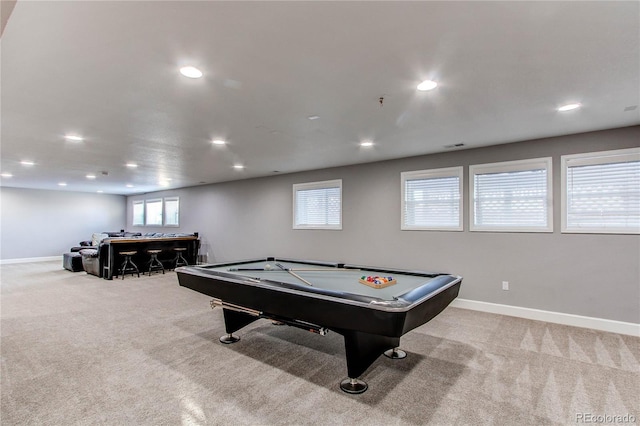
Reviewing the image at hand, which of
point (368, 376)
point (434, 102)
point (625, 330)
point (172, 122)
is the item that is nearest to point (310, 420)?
point (368, 376)

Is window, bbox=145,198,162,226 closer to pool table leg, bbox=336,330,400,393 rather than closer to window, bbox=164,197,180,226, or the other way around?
window, bbox=164,197,180,226

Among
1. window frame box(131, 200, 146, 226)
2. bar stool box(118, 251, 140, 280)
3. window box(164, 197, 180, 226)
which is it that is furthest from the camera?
window frame box(131, 200, 146, 226)

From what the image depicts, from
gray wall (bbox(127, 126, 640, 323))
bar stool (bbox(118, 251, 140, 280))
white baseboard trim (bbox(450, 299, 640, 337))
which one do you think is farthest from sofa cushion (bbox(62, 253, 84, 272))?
white baseboard trim (bbox(450, 299, 640, 337))

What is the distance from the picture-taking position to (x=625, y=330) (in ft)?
11.8

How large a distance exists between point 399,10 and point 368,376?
104 inches

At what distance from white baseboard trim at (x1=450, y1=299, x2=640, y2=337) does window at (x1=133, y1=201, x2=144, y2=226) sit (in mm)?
10937

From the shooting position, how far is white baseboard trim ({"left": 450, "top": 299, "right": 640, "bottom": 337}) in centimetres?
A: 360

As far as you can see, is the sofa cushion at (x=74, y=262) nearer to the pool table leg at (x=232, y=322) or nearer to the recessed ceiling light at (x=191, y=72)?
the pool table leg at (x=232, y=322)

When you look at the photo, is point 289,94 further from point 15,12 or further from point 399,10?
point 15,12

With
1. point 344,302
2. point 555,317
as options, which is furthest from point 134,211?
point 555,317

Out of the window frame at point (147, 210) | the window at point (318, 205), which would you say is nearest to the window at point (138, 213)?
the window frame at point (147, 210)

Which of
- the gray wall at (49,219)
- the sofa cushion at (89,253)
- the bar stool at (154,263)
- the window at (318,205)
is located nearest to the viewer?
the window at (318,205)

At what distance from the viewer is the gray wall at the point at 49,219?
9562mm

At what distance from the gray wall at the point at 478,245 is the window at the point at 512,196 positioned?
0.30 feet
